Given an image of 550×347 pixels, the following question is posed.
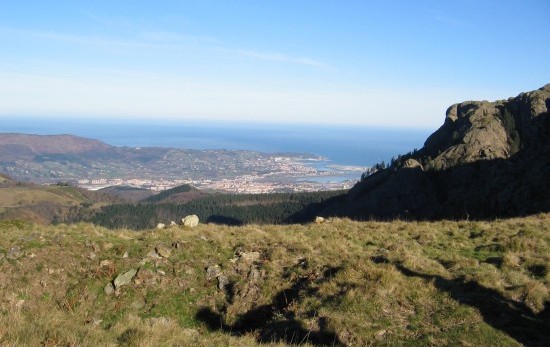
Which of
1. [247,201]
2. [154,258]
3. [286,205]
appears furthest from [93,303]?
[247,201]

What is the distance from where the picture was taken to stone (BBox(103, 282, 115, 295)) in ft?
46.8

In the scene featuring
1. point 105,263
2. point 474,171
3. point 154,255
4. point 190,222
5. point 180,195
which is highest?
point 474,171

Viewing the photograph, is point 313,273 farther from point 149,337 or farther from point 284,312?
point 149,337

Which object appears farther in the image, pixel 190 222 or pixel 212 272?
pixel 190 222

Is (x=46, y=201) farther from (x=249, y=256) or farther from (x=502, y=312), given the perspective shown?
(x=502, y=312)

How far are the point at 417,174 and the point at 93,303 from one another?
7032 cm

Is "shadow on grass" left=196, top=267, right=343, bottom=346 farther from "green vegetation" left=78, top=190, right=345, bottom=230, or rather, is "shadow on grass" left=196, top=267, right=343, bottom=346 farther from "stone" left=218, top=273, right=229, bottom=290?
"green vegetation" left=78, top=190, right=345, bottom=230

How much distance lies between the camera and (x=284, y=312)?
492 inches

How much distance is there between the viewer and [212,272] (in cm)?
1527

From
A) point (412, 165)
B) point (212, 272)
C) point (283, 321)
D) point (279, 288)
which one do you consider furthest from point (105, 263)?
point (412, 165)

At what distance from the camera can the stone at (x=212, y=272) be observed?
49.5 ft

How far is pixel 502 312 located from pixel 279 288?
6.73 metres

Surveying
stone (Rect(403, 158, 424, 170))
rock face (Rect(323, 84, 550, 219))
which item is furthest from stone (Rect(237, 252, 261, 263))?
stone (Rect(403, 158, 424, 170))

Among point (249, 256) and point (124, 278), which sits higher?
point (249, 256)
